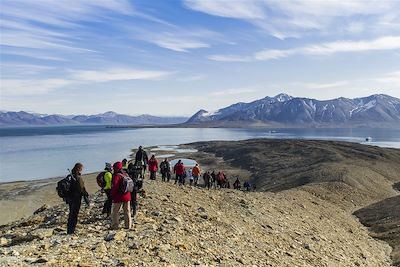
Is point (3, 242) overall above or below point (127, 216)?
below

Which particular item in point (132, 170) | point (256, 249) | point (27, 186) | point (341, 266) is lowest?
point (27, 186)

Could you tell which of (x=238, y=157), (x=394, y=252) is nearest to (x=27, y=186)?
(x=238, y=157)

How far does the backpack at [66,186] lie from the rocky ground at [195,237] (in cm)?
142

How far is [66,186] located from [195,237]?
16.1ft

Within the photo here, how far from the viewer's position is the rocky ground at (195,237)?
11625 mm

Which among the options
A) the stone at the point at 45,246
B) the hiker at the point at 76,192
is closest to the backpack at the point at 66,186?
the hiker at the point at 76,192

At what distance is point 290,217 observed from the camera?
25172 millimetres

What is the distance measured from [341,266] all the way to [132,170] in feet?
33.1

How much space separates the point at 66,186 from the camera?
13.2 m

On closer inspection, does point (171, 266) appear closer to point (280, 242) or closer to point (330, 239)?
point (280, 242)

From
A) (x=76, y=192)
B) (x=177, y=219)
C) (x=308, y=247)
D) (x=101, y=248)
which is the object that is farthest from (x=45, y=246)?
(x=308, y=247)

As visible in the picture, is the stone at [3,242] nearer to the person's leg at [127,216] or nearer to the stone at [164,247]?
the person's leg at [127,216]

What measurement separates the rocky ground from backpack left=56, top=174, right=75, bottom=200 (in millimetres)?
1416

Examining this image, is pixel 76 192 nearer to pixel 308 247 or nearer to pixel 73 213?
pixel 73 213
